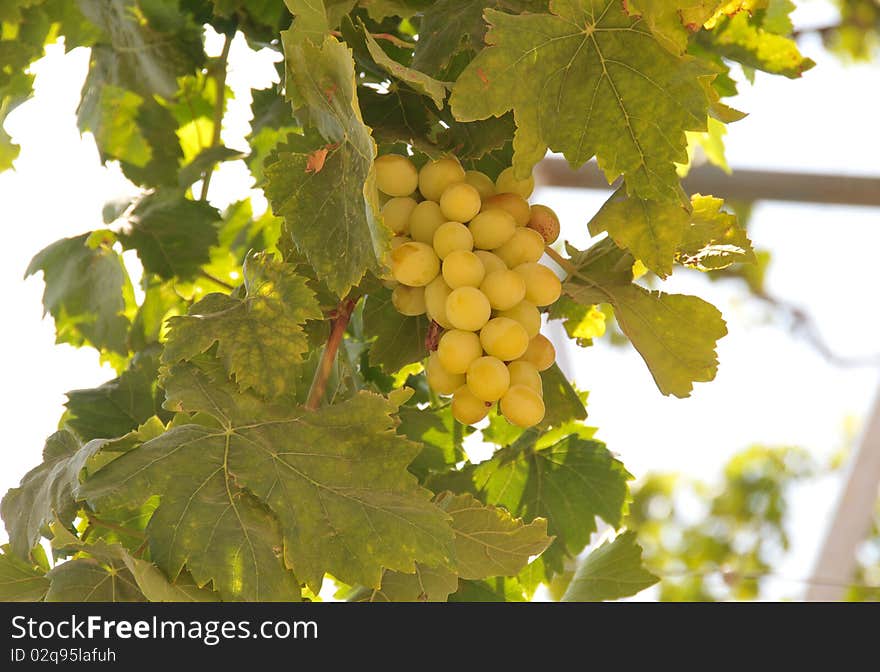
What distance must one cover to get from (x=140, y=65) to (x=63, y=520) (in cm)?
47

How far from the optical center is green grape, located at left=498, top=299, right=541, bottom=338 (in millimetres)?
571

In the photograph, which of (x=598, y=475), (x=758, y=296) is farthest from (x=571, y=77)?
(x=758, y=296)

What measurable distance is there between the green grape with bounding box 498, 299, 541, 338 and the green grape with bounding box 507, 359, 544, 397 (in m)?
0.02

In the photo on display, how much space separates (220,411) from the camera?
575mm

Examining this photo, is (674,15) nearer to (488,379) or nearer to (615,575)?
(488,379)

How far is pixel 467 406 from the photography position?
0.57 metres

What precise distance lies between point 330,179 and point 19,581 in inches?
12.0

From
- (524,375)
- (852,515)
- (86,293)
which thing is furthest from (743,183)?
(852,515)

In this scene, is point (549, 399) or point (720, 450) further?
point (720, 450)

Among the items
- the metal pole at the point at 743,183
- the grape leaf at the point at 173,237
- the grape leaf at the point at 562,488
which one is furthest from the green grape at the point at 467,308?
the metal pole at the point at 743,183

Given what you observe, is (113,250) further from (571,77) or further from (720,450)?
(720,450)

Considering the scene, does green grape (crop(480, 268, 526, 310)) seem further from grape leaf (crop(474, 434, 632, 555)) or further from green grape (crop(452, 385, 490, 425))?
grape leaf (crop(474, 434, 632, 555))

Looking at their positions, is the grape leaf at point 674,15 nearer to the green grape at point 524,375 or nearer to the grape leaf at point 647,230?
the grape leaf at point 647,230

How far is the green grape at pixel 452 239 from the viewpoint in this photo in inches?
21.7
